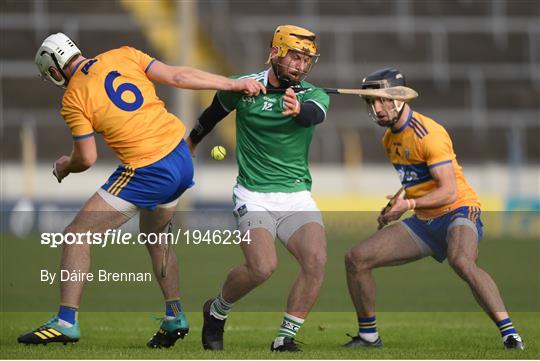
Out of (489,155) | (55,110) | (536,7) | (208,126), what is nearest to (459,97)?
(489,155)

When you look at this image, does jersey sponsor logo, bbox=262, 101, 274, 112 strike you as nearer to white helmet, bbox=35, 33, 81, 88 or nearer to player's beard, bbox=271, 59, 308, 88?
player's beard, bbox=271, 59, 308, 88

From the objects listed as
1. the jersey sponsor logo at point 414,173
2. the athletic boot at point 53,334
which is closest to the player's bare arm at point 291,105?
the jersey sponsor logo at point 414,173

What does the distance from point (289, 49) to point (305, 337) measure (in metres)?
2.33

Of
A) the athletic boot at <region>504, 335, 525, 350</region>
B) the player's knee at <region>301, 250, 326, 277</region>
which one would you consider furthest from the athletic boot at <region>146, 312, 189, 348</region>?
the athletic boot at <region>504, 335, 525, 350</region>

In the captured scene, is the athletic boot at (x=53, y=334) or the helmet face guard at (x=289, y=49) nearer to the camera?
the athletic boot at (x=53, y=334)

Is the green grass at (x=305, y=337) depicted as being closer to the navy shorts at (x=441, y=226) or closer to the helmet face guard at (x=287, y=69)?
the navy shorts at (x=441, y=226)

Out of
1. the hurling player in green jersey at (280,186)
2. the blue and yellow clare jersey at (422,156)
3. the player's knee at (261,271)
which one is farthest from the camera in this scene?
the blue and yellow clare jersey at (422,156)

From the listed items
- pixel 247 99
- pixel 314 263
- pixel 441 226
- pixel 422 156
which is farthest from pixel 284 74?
pixel 441 226

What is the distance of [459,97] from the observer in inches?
1104

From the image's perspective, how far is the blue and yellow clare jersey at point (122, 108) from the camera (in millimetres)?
7645

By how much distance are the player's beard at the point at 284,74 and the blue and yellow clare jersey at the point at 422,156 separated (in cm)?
77

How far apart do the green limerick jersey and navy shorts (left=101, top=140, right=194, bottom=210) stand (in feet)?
1.55

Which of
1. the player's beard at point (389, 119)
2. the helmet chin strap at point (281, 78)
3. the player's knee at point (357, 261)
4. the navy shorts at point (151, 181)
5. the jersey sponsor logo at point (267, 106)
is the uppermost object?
the helmet chin strap at point (281, 78)

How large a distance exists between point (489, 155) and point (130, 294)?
1532 centimetres
